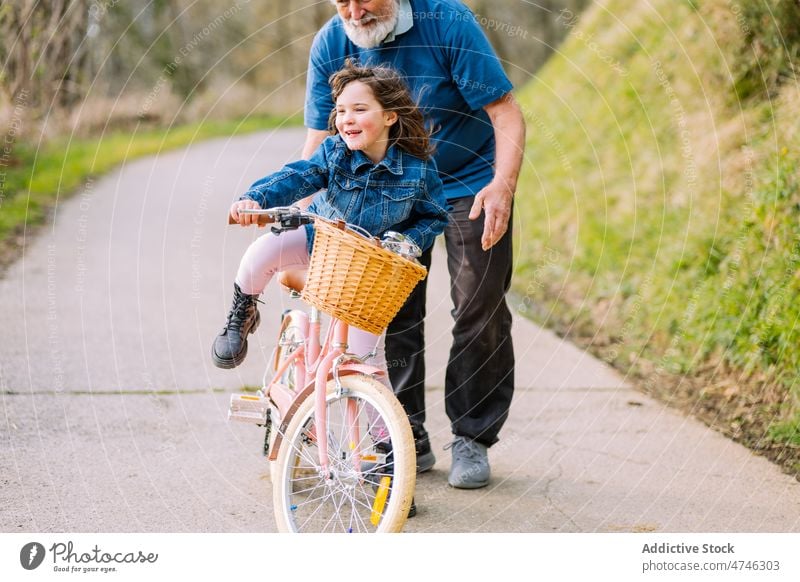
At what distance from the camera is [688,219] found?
696cm

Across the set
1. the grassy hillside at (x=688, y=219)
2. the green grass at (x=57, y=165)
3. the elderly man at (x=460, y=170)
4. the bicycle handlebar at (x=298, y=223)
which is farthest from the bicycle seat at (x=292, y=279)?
the green grass at (x=57, y=165)

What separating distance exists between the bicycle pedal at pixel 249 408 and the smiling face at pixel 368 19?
4.67ft

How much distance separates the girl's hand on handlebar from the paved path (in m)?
1.20

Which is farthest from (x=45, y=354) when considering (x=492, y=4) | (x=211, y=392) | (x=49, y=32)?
(x=492, y=4)

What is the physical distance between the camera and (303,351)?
3834mm

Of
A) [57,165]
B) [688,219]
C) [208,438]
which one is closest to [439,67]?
[208,438]

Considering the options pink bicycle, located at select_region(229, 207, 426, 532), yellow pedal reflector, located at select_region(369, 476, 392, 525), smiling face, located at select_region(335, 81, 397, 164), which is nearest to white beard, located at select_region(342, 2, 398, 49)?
smiling face, located at select_region(335, 81, 397, 164)

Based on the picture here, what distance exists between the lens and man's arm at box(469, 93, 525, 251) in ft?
12.3

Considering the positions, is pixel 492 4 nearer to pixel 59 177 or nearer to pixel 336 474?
pixel 59 177

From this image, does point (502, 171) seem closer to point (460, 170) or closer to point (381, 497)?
point (460, 170)

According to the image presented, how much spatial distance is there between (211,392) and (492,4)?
22.0 metres

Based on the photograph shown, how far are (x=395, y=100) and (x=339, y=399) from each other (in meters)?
1.03

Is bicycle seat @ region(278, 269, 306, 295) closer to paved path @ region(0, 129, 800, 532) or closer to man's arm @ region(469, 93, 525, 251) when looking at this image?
man's arm @ region(469, 93, 525, 251)

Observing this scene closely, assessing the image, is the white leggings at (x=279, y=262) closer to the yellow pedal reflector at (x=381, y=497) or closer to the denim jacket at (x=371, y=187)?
the denim jacket at (x=371, y=187)
